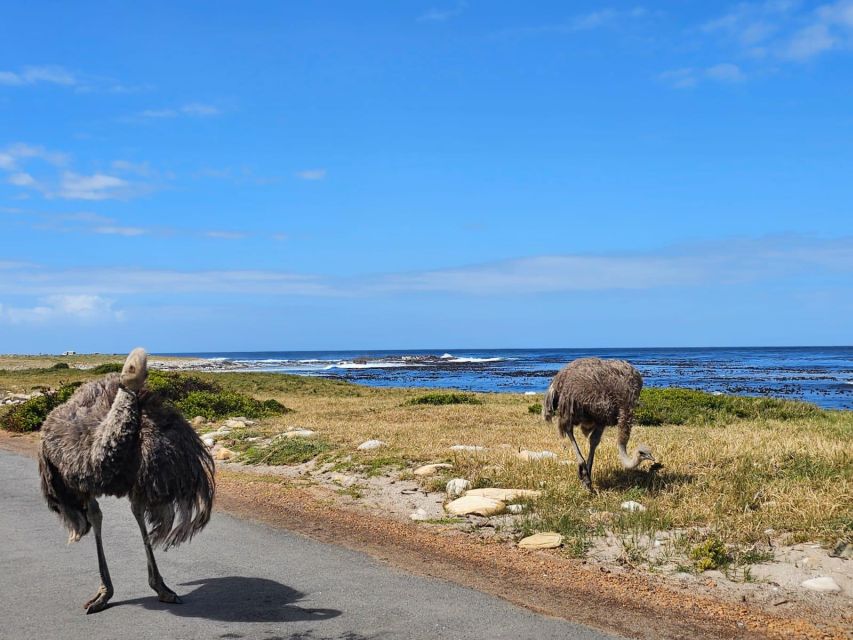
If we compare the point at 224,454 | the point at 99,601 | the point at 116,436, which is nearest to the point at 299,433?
the point at 224,454

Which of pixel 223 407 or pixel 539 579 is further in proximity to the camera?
pixel 223 407

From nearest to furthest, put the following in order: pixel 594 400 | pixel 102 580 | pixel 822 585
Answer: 1. pixel 102 580
2. pixel 822 585
3. pixel 594 400

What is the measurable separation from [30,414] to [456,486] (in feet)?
54.4

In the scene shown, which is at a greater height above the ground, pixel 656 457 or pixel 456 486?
pixel 656 457

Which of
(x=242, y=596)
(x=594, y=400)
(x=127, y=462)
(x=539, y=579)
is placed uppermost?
(x=594, y=400)

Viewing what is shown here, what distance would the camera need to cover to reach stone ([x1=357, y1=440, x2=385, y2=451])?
1489 cm

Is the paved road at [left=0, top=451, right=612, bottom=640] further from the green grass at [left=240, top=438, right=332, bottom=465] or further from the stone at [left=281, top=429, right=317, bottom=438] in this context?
the stone at [left=281, top=429, right=317, bottom=438]

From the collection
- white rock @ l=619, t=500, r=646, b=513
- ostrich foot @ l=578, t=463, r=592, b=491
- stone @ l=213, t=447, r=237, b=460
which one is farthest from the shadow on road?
stone @ l=213, t=447, r=237, b=460

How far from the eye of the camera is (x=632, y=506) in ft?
32.2

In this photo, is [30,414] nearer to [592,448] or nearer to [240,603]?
[592,448]

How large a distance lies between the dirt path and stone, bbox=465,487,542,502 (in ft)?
4.21

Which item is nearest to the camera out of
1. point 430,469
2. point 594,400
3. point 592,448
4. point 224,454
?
point 594,400

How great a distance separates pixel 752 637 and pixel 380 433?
11.7m

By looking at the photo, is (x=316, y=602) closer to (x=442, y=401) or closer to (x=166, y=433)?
(x=166, y=433)
